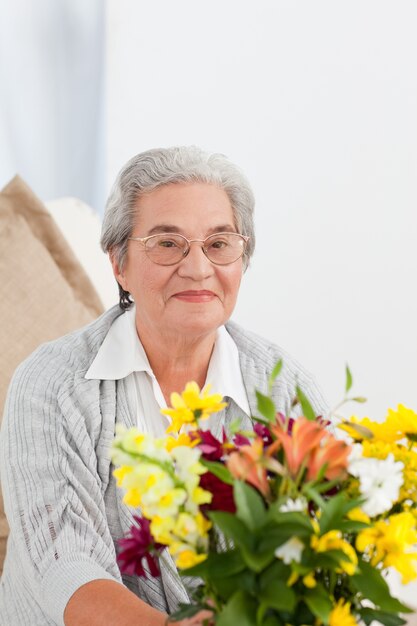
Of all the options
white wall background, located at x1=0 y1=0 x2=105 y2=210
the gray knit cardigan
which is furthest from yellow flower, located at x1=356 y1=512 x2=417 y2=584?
white wall background, located at x1=0 y1=0 x2=105 y2=210

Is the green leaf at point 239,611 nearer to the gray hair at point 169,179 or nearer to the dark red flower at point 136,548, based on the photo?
the dark red flower at point 136,548

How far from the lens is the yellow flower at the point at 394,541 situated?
2.74ft

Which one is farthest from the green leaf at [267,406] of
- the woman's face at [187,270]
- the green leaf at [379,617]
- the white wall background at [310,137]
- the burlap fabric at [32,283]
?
the white wall background at [310,137]

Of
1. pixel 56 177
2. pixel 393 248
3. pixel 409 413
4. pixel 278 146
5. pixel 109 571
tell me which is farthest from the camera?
pixel 56 177

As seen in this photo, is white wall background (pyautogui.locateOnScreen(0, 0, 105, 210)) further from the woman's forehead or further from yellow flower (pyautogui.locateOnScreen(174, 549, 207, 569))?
yellow flower (pyautogui.locateOnScreen(174, 549, 207, 569))

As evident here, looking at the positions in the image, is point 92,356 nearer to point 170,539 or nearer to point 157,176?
point 157,176

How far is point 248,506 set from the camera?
2.64ft

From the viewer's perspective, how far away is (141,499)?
823mm

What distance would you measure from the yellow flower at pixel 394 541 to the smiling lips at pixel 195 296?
755 millimetres

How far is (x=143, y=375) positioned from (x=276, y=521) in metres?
0.90

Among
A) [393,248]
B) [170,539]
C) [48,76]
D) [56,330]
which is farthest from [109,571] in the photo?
[48,76]

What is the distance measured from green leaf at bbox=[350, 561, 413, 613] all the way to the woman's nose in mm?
770

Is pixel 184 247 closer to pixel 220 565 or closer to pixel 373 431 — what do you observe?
pixel 373 431

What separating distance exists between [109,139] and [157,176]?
61.7 inches
